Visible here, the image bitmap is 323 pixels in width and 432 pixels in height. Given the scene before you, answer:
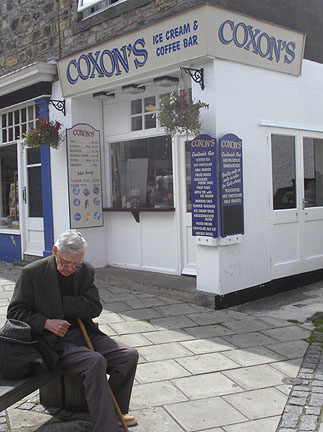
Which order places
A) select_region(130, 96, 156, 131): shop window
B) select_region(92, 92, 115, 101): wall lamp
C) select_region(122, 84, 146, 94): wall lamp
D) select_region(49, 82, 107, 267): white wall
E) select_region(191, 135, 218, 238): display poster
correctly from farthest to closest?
select_region(49, 82, 107, 267): white wall, select_region(92, 92, 115, 101): wall lamp, select_region(130, 96, 156, 131): shop window, select_region(122, 84, 146, 94): wall lamp, select_region(191, 135, 218, 238): display poster

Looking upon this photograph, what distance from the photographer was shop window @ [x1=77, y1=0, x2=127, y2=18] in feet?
25.8

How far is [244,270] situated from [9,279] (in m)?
4.42

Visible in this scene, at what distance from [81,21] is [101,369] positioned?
6.63m

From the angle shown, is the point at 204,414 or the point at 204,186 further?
the point at 204,186

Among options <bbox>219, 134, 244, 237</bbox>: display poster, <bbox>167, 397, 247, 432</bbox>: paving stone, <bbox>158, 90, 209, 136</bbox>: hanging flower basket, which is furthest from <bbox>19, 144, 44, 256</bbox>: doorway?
<bbox>167, 397, 247, 432</bbox>: paving stone

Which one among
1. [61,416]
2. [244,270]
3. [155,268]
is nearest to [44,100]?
[155,268]

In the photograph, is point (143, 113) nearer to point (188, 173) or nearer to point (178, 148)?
point (178, 148)

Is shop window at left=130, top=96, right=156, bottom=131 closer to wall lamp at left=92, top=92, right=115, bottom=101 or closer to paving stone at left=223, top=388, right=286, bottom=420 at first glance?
wall lamp at left=92, top=92, right=115, bottom=101

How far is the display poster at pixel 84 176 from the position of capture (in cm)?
811

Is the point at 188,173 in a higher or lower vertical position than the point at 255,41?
lower

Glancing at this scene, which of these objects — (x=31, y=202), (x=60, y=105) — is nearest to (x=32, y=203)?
(x=31, y=202)

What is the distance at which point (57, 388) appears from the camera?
3.74 m

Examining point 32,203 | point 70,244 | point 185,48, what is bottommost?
point 70,244

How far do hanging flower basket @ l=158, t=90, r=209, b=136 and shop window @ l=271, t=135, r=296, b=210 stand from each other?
1.57 m
